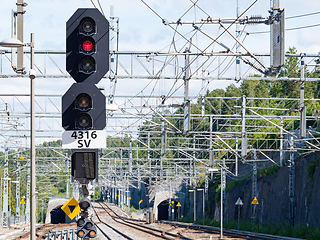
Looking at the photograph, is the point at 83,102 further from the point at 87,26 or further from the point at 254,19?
the point at 254,19

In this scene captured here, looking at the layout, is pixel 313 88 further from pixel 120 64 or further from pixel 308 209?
pixel 120 64

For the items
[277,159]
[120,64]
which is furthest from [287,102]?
[120,64]

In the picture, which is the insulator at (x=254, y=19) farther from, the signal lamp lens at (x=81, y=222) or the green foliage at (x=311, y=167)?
the green foliage at (x=311, y=167)

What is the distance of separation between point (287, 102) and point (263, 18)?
70.8 m

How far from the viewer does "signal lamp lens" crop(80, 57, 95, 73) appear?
967 centimetres

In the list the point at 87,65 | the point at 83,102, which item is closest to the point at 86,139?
the point at 83,102

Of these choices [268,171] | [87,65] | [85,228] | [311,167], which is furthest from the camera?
[268,171]

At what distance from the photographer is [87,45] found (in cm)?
966

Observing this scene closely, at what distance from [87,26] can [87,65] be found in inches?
29.0

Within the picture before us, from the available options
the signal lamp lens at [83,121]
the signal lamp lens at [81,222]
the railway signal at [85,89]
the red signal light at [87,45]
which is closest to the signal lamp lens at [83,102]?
the railway signal at [85,89]

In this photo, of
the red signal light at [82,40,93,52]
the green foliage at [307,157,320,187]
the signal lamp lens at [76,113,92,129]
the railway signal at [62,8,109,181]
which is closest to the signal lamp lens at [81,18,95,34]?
the railway signal at [62,8,109,181]

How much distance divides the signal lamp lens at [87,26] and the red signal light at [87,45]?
0.65 feet

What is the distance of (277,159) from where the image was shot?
Result: 49.3 m

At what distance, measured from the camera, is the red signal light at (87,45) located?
9656 mm
